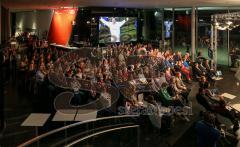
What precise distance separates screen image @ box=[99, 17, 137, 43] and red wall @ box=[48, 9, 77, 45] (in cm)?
174

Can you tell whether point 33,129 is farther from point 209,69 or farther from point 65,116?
point 209,69

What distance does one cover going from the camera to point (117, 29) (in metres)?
19.2

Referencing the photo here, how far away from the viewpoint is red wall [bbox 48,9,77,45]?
1831 cm

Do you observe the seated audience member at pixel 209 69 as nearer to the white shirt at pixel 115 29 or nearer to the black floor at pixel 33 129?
the black floor at pixel 33 129

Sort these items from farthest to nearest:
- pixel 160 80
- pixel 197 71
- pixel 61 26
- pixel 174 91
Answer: pixel 61 26, pixel 197 71, pixel 160 80, pixel 174 91

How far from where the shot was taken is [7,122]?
796 cm

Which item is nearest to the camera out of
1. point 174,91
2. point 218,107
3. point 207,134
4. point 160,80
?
point 207,134

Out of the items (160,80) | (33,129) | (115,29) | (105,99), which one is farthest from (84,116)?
(115,29)

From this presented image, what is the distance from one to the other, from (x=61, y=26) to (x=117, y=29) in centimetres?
343

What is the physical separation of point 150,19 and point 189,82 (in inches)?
380

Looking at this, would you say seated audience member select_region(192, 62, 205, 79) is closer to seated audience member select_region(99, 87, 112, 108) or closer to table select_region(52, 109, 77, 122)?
seated audience member select_region(99, 87, 112, 108)

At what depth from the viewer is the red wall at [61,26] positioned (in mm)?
18312

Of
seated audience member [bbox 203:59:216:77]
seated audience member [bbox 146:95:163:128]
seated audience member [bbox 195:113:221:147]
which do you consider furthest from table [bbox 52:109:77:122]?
seated audience member [bbox 203:59:216:77]

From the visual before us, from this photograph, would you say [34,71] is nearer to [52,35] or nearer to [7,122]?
[7,122]
